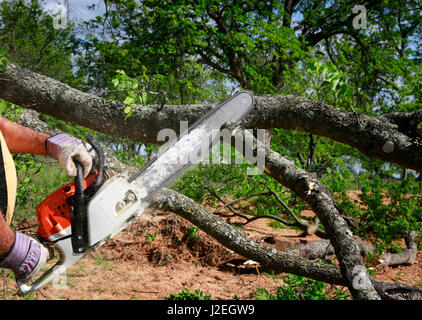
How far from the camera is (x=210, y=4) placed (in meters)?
5.96

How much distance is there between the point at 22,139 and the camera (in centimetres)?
104

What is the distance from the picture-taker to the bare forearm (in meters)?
1.01

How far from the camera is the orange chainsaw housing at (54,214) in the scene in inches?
39.2

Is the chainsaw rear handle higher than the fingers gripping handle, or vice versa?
the chainsaw rear handle

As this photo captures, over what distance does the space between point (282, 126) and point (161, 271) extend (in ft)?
7.47

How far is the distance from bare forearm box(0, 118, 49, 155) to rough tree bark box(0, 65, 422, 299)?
4.04 ft

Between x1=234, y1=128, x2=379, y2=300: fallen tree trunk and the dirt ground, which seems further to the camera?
the dirt ground

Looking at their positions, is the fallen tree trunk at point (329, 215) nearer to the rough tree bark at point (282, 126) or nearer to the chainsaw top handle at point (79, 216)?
the rough tree bark at point (282, 126)

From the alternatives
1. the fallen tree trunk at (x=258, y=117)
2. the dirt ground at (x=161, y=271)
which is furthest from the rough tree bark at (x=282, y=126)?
the dirt ground at (x=161, y=271)

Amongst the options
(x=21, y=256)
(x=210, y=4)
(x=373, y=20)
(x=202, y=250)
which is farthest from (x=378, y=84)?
(x=21, y=256)

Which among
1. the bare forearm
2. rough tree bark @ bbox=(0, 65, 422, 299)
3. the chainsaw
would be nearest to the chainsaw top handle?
the chainsaw

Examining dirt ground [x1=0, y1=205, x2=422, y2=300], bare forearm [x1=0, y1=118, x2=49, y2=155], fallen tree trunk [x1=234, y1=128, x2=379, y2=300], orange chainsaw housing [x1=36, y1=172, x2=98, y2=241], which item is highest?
bare forearm [x1=0, y1=118, x2=49, y2=155]

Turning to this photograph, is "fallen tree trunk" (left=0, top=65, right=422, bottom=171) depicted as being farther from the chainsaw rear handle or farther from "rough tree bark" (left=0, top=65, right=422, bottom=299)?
the chainsaw rear handle

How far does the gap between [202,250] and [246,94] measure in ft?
8.81
